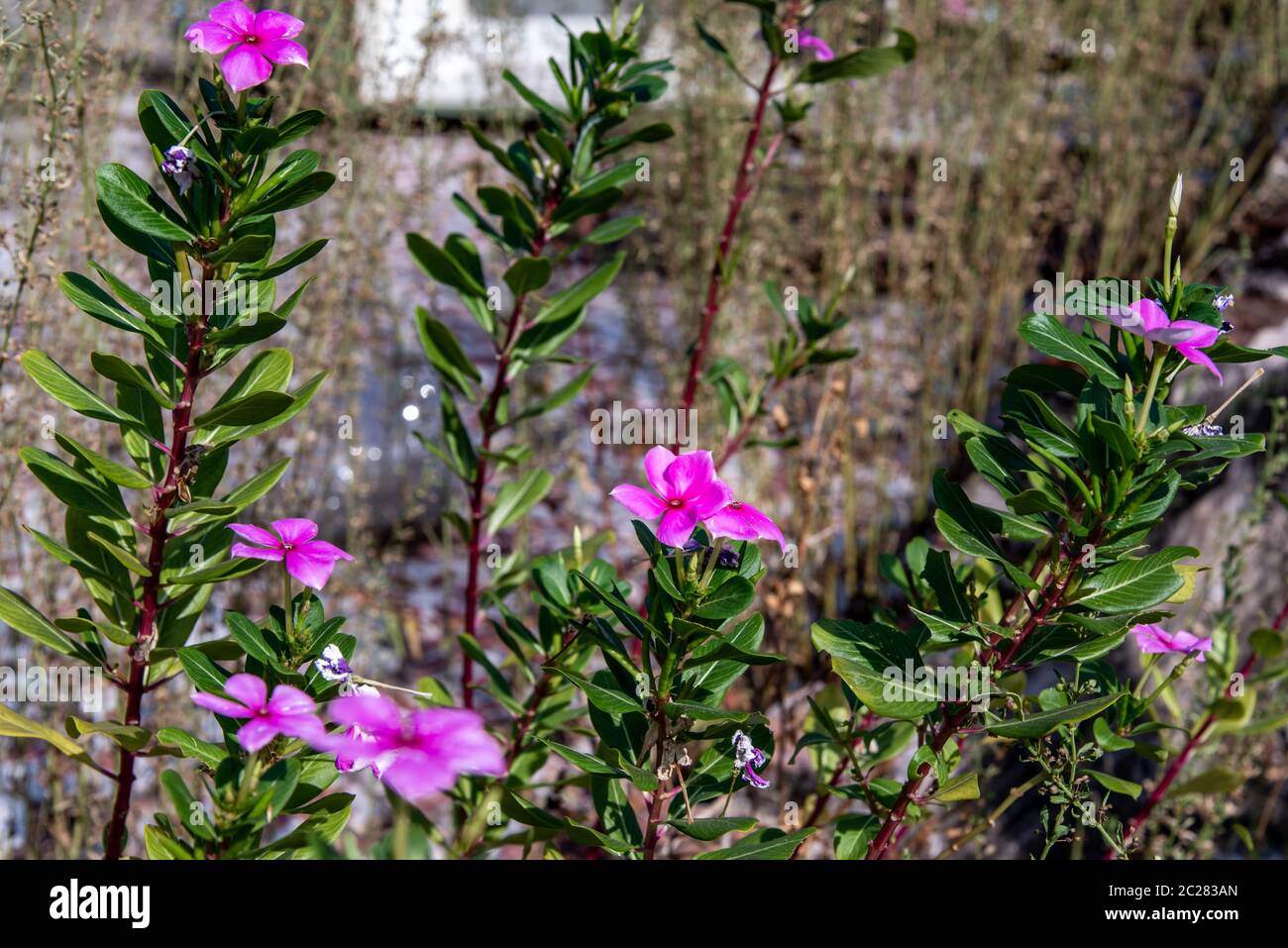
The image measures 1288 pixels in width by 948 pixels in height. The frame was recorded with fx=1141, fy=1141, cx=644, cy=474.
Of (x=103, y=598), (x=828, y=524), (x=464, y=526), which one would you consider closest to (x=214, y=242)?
(x=103, y=598)

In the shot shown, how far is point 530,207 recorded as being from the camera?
1499 mm

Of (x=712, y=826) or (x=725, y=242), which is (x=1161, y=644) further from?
(x=725, y=242)

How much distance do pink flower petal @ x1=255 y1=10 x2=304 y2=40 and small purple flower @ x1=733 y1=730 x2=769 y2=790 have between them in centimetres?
73

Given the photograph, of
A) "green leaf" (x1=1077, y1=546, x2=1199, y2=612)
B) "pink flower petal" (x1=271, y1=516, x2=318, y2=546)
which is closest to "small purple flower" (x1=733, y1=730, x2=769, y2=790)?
"green leaf" (x1=1077, y1=546, x2=1199, y2=612)

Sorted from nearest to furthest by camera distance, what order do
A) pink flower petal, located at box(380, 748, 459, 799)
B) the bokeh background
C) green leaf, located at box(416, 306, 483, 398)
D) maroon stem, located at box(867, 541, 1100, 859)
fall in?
pink flower petal, located at box(380, 748, 459, 799) < maroon stem, located at box(867, 541, 1100, 859) < green leaf, located at box(416, 306, 483, 398) < the bokeh background

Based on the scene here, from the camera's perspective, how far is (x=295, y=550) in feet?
3.22

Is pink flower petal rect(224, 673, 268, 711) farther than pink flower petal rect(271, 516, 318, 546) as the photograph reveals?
No

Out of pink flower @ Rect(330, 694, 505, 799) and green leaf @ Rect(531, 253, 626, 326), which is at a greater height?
green leaf @ Rect(531, 253, 626, 326)

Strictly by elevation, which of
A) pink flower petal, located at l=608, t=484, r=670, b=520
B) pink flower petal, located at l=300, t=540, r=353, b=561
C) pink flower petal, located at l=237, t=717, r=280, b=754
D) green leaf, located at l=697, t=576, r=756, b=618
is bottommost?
pink flower petal, located at l=237, t=717, r=280, b=754

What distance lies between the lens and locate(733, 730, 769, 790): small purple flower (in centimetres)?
102

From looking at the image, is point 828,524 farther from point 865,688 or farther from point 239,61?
point 239,61

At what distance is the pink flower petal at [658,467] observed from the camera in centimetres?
97

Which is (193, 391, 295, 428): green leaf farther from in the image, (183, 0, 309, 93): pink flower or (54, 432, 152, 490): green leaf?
(183, 0, 309, 93): pink flower
